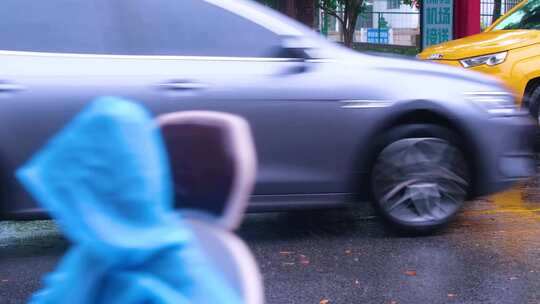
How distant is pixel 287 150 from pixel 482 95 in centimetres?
138

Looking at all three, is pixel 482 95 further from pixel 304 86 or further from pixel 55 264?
pixel 55 264

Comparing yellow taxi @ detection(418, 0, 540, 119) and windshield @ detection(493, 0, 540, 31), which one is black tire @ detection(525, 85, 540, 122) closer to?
yellow taxi @ detection(418, 0, 540, 119)

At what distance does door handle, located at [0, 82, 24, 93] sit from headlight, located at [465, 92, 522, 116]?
281 centimetres

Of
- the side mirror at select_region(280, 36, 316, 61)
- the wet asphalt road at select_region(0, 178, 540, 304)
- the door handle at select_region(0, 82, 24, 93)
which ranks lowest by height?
the wet asphalt road at select_region(0, 178, 540, 304)

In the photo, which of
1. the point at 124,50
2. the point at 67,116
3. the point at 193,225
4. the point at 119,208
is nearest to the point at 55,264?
the point at 67,116

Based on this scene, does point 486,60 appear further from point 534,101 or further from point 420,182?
point 420,182

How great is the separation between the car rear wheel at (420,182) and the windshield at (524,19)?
17.7ft

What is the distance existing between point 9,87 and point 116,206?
3.45 m

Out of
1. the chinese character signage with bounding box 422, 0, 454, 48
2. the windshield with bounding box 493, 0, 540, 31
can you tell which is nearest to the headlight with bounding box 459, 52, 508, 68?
the windshield with bounding box 493, 0, 540, 31

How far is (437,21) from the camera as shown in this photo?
1555cm

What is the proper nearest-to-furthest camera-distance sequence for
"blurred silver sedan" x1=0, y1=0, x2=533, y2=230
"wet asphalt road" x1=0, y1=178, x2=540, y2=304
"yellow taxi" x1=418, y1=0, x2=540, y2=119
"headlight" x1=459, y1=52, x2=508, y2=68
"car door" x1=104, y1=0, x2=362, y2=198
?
1. "wet asphalt road" x1=0, y1=178, x2=540, y2=304
2. "blurred silver sedan" x1=0, y1=0, x2=533, y2=230
3. "car door" x1=104, y1=0, x2=362, y2=198
4. "yellow taxi" x1=418, y1=0, x2=540, y2=119
5. "headlight" x1=459, y1=52, x2=508, y2=68

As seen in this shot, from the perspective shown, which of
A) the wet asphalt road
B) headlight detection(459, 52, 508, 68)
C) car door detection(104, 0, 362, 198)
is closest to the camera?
the wet asphalt road

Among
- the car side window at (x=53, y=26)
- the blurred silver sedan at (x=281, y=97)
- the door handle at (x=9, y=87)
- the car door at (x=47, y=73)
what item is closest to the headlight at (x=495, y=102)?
the blurred silver sedan at (x=281, y=97)

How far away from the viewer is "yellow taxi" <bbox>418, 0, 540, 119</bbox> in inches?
383
